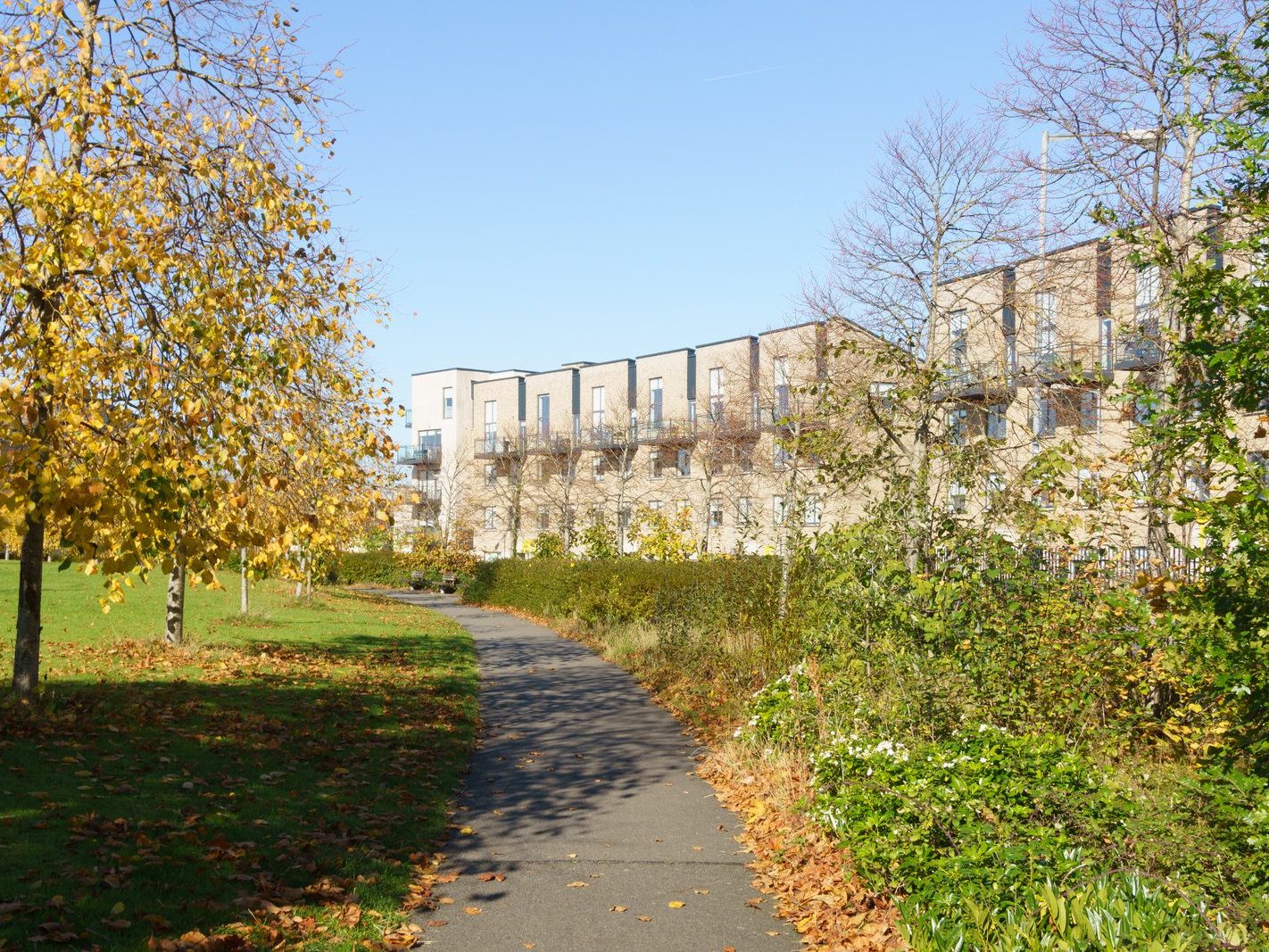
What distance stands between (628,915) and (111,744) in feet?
18.2

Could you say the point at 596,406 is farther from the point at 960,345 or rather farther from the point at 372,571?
the point at 960,345

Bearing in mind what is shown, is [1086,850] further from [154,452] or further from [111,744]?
[111,744]

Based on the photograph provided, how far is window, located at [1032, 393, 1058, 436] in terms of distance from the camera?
14.2m

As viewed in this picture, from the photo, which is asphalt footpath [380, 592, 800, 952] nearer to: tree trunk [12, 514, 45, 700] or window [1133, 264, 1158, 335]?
tree trunk [12, 514, 45, 700]

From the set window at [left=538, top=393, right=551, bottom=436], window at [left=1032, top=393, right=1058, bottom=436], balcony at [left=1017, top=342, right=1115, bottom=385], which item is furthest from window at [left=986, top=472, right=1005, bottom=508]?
window at [left=538, top=393, right=551, bottom=436]

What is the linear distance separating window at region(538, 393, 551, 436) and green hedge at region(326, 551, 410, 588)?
13369 millimetres

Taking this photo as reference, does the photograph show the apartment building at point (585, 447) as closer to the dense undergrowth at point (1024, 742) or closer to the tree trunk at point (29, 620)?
the dense undergrowth at point (1024, 742)

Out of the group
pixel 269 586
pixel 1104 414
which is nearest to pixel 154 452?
pixel 1104 414

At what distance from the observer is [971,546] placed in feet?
27.8

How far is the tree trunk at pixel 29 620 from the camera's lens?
10.3 metres

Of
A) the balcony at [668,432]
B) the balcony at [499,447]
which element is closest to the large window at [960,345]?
the balcony at [668,432]

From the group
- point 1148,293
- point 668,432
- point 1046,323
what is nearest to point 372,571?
point 668,432

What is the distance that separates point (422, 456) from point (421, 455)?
0.28ft

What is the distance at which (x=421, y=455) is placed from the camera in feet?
239
